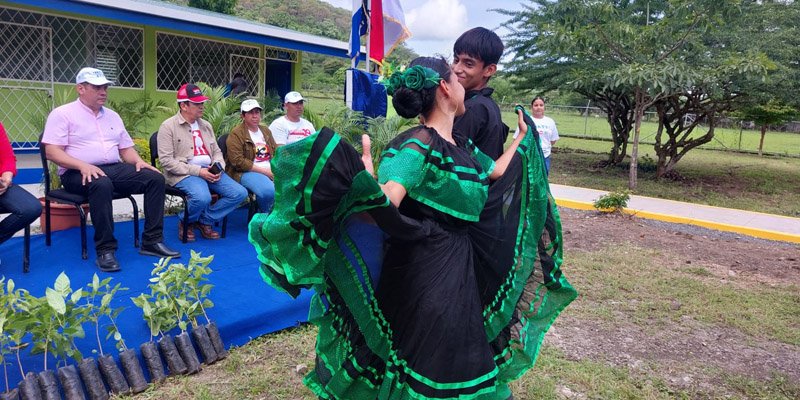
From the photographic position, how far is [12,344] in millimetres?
2773

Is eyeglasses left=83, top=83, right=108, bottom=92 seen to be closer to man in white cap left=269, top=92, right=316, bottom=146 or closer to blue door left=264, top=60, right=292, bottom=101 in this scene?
man in white cap left=269, top=92, right=316, bottom=146

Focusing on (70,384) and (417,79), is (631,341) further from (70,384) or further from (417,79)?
(70,384)

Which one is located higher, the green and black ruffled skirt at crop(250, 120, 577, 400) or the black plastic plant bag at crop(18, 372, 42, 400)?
the green and black ruffled skirt at crop(250, 120, 577, 400)

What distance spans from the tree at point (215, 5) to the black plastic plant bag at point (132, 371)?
88.3ft

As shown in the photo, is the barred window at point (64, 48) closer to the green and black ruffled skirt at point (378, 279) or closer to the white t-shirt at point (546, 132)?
the white t-shirt at point (546, 132)

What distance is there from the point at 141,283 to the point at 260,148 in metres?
2.09

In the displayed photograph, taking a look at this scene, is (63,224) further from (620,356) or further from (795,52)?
(795,52)

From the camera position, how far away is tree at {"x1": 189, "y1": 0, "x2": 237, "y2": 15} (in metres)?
27.2

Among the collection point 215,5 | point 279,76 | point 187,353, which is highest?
point 215,5

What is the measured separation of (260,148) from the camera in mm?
5633

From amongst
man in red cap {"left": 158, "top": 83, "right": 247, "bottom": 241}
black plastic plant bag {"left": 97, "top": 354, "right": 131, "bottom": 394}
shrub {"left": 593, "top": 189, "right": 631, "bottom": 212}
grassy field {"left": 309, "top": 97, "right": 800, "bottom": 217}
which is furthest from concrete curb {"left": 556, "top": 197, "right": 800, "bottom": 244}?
black plastic plant bag {"left": 97, "top": 354, "right": 131, "bottom": 394}

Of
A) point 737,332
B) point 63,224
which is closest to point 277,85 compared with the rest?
point 63,224

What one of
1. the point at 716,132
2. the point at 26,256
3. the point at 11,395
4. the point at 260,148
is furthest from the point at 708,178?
the point at 716,132

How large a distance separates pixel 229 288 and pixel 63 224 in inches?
75.4
